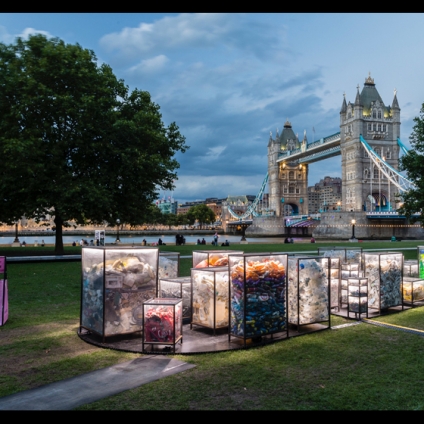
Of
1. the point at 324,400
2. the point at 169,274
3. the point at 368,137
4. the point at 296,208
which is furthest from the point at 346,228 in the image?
the point at 324,400

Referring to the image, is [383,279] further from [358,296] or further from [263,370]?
[263,370]

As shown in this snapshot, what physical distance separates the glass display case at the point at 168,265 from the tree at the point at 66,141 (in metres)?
13.0

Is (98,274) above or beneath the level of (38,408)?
above

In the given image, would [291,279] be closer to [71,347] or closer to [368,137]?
[71,347]

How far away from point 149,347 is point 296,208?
124 meters

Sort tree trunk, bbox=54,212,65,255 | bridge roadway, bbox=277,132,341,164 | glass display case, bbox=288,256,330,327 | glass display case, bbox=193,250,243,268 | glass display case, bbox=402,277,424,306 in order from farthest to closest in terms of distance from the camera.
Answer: bridge roadway, bbox=277,132,341,164, tree trunk, bbox=54,212,65,255, glass display case, bbox=402,277,424,306, glass display case, bbox=193,250,243,268, glass display case, bbox=288,256,330,327

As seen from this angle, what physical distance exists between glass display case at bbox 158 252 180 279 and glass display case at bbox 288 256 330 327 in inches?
143

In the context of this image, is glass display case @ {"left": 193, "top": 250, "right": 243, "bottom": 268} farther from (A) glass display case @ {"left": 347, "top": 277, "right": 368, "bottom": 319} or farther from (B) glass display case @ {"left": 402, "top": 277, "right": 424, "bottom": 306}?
(B) glass display case @ {"left": 402, "top": 277, "right": 424, "bottom": 306}

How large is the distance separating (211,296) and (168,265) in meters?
3.13

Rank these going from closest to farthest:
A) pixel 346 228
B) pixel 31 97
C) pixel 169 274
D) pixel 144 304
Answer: pixel 144 304 → pixel 169 274 → pixel 31 97 → pixel 346 228

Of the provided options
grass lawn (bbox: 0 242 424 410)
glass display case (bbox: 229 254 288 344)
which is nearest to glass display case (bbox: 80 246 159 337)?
grass lawn (bbox: 0 242 424 410)

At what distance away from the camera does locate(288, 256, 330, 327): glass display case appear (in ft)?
28.4

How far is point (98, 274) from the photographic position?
7781 mm

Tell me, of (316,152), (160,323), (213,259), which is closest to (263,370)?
(160,323)
